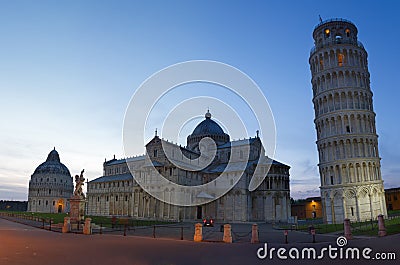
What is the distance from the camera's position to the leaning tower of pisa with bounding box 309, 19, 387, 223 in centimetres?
4772

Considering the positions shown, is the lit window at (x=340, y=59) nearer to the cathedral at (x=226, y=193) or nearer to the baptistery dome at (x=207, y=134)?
the cathedral at (x=226, y=193)

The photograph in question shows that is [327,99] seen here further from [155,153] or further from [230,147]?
[155,153]

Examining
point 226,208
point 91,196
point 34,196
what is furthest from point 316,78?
point 34,196

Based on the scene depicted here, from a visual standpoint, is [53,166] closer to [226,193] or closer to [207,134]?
[207,134]

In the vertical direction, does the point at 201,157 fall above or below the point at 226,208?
above

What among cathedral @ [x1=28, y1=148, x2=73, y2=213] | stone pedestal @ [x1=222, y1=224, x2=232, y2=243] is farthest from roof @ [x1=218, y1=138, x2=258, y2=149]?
cathedral @ [x1=28, y1=148, x2=73, y2=213]

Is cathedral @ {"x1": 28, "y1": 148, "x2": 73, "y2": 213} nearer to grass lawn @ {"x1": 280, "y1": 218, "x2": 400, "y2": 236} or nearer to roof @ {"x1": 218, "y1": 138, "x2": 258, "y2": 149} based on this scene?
roof @ {"x1": 218, "y1": 138, "x2": 258, "y2": 149}

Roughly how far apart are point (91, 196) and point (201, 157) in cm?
3601

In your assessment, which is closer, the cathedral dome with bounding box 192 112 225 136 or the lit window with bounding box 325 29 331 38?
the lit window with bounding box 325 29 331 38

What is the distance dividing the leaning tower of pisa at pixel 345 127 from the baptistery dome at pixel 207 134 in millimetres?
31753

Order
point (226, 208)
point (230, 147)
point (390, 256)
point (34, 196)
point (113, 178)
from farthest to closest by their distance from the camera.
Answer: point (34, 196), point (113, 178), point (230, 147), point (226, 208), point (390, 256)

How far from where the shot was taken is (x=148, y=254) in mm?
14992

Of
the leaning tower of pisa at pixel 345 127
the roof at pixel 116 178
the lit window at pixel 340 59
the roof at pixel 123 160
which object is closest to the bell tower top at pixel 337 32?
the leaning tower of pisa at pixel 345 127

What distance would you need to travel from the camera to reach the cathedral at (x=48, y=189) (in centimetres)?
13412
